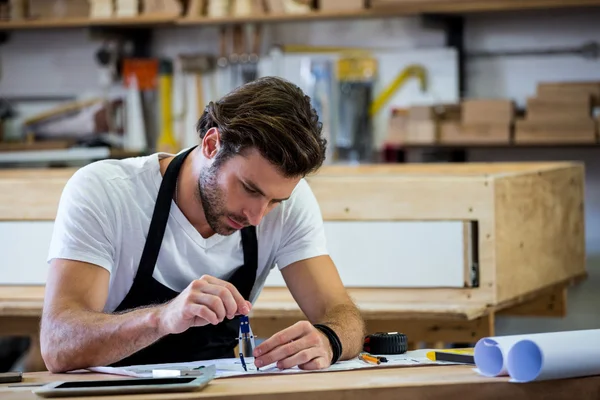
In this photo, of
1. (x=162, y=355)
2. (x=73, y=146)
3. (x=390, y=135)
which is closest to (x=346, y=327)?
(x=162, y=355)

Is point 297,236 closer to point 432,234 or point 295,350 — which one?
point 295,350

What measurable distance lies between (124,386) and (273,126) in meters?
0.74

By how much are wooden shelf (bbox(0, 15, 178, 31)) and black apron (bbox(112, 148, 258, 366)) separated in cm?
373

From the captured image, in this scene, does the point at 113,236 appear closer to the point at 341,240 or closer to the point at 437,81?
the point at 341,240

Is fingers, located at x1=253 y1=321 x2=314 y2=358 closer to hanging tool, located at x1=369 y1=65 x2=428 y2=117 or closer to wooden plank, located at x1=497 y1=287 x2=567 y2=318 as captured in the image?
wooden plank, located at x1=497 y1=287 x2=567 y2=318

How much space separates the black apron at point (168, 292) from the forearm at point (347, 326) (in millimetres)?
271

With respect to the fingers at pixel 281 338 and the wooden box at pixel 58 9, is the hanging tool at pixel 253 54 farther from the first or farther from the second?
the fingers at pixel 281 338

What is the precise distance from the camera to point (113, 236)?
98.7 inches

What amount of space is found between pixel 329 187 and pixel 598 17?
295cm

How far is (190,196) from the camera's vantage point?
2.60 metres

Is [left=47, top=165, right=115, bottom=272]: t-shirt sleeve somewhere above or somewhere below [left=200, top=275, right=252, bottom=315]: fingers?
above

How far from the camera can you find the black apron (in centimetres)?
257

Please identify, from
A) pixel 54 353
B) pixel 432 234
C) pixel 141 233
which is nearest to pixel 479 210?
pixel 432 234

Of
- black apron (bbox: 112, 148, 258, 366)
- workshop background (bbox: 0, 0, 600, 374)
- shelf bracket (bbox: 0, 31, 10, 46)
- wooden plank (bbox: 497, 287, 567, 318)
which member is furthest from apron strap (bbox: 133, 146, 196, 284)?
shelf bracket (bbox: 0, 31, 10, 46)
